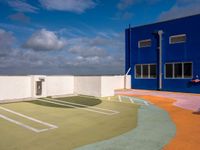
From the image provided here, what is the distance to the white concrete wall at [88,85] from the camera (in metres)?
14.5

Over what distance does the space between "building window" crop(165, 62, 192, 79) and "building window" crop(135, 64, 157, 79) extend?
1.37m

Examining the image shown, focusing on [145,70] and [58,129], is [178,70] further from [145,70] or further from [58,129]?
[58,129]

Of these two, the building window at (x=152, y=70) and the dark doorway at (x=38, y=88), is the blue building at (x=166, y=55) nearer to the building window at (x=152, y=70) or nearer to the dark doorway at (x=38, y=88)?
the building window at (x=152, y=70)

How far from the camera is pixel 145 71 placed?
19.9 metres

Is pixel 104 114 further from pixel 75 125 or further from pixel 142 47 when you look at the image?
pixel 142 47

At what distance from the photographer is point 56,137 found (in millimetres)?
5418

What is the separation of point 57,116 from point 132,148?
14.2 ft

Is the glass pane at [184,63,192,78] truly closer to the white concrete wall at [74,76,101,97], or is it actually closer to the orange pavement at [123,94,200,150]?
the white concrete wall at [74,76,101,97]

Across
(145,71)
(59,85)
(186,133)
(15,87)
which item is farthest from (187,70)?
(15,87)

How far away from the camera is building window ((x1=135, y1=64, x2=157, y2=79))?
19172mm

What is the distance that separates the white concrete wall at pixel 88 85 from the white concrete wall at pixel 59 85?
A: 425 mm

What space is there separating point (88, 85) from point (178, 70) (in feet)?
27.7

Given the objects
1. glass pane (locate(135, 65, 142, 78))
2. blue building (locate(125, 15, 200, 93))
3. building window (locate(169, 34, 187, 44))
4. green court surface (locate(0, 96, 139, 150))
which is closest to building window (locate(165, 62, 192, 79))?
blue building (locate(125, 15, 200, 93))

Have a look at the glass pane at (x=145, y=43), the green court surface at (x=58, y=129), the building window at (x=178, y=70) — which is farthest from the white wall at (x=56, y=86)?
the glass pane at (x=145, y=43)
